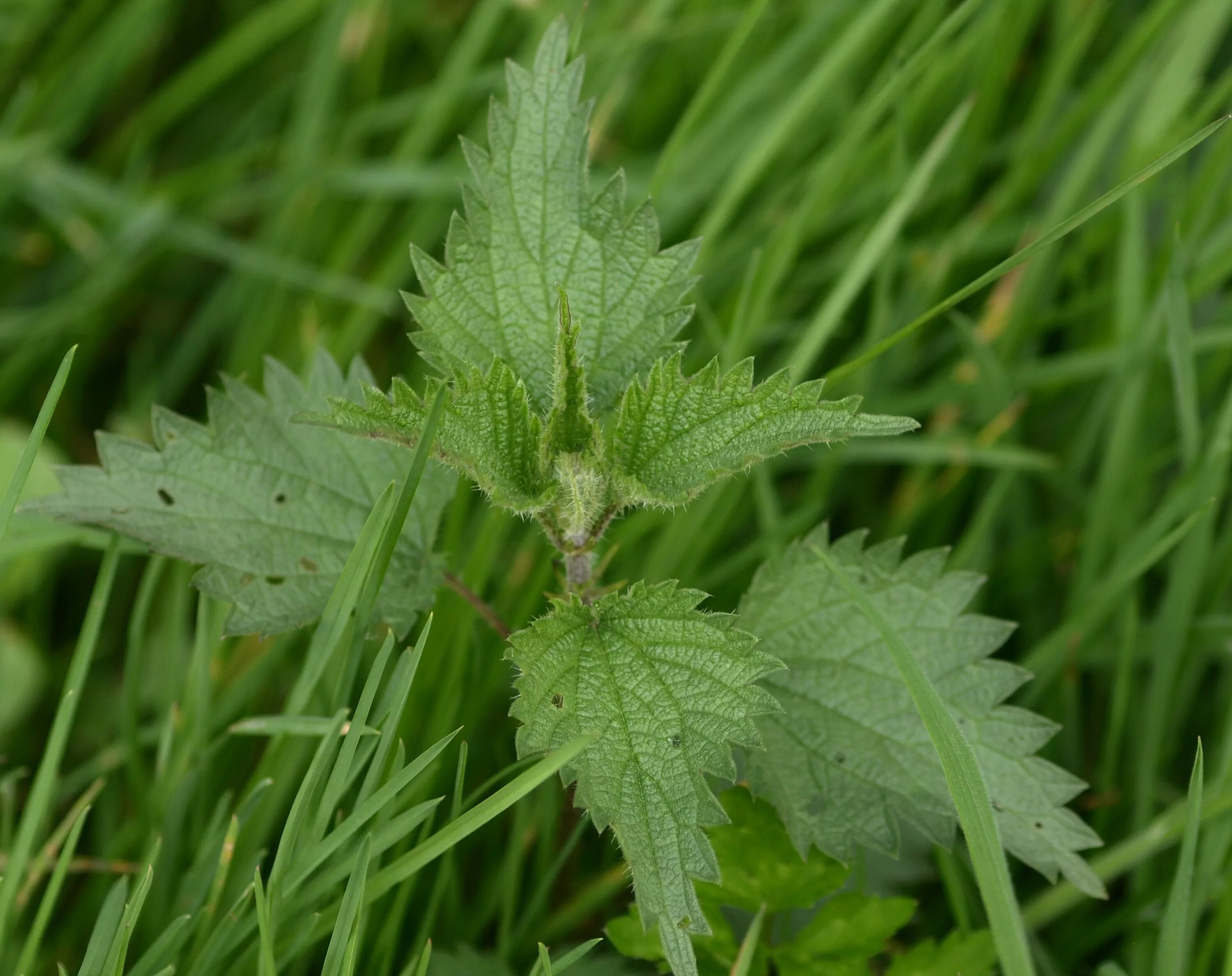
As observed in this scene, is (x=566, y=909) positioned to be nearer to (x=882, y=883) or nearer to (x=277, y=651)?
(x=882, y=883)

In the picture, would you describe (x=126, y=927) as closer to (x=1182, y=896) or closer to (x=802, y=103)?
(x=1182, y=896)

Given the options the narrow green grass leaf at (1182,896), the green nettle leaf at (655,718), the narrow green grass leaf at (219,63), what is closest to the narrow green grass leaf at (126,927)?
the green nettle leaf at (655,718)

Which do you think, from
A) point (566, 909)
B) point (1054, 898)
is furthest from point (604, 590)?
point (1054, 898)

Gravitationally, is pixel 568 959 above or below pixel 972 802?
below

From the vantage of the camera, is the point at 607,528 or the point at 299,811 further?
the point at 607,528

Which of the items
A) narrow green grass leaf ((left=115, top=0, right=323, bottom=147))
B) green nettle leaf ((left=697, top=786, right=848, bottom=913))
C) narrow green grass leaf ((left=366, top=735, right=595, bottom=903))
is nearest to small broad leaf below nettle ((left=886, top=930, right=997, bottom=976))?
green nettle leaf ((left=697, top=786, right=848, bottom=913))

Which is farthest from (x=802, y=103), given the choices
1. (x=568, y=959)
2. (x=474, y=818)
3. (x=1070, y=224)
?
(x=568, y=959)

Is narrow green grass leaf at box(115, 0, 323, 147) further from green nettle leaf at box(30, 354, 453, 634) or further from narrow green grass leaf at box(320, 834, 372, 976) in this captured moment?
narrow green grass leaf at box(320, 834, 372, 976)
